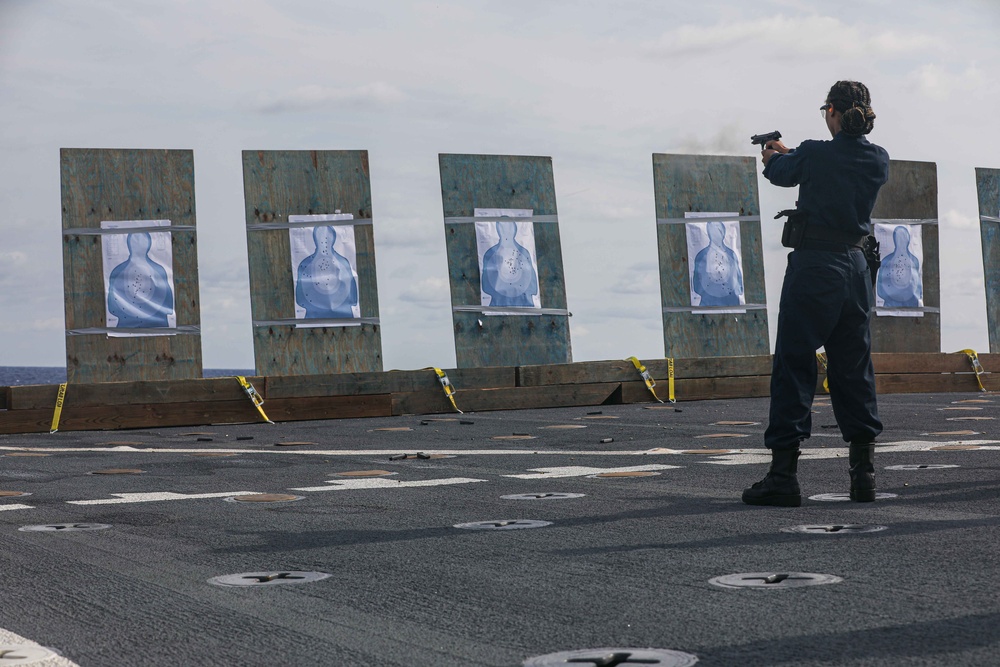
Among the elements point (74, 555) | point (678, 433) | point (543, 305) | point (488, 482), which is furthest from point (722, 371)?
point (74, 555)

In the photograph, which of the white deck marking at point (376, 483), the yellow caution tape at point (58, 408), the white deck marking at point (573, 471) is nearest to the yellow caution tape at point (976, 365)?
the white deck marking at point (573, 471)

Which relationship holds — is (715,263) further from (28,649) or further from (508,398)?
(28,649)

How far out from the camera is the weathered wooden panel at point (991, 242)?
17.7 m

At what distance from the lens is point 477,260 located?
14297 mm

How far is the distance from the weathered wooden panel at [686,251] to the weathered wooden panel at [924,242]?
212cm

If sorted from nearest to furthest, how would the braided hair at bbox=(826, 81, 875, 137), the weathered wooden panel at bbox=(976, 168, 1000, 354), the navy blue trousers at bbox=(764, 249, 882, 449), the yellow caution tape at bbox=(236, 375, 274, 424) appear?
1. the navy blue trousers at bbox=(764, 249, 882, 449)
2. the braided hair at bbox=(826, 81, 875, 137)
3. the yellow caution tape at bbox=(236, 375, 274, 424)
4. the weathered wooden panel at bbox=(976, 168, 1000, 354)

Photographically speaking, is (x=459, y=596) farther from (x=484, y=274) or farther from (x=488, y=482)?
(x=484, y=274)

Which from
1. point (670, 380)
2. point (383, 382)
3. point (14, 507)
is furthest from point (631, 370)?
point (14, 507)

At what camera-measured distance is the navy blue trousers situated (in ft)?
16.1

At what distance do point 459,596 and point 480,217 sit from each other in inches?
453

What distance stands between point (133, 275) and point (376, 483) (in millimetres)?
7874

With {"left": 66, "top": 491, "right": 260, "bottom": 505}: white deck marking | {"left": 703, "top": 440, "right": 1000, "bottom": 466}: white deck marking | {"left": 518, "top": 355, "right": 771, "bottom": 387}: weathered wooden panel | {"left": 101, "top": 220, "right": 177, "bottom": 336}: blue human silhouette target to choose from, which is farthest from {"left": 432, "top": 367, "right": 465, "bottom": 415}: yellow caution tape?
{"left": 66, "top": 491, "right": 260, "bottom": 505}: white deck marking

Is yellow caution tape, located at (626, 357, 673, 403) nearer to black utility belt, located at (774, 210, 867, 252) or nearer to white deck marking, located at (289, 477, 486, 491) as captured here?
white deck marking, located at (289, 477, 486, 491)

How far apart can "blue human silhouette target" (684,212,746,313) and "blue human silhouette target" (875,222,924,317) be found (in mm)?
2514
